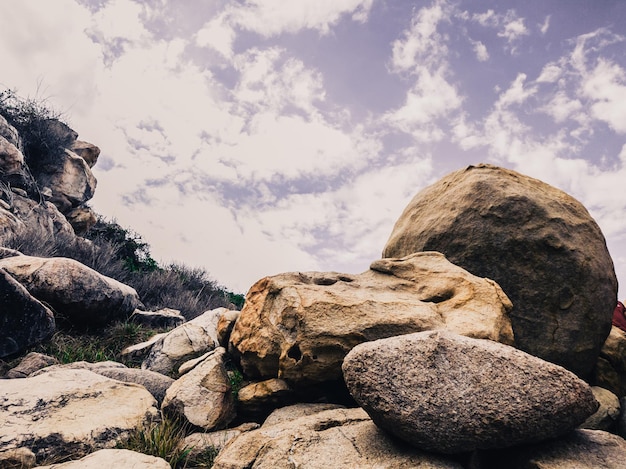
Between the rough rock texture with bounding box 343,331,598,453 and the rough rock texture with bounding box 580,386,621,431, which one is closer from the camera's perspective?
the rough rock texture with bounding box 343,331,598,453

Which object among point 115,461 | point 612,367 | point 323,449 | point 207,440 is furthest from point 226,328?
point 612,367

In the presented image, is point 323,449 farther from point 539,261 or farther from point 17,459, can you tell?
point 539,261

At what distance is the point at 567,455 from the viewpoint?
117 inches

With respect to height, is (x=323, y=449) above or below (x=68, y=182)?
below

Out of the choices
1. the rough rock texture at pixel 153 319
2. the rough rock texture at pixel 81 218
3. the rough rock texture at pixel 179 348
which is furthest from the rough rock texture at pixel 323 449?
the rough rock texture at pixel 81 218

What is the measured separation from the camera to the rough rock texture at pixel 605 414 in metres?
5.11

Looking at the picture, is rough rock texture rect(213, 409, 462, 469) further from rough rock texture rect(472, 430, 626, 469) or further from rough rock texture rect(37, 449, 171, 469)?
rough rock texture rect(37, 449, 171, 469)

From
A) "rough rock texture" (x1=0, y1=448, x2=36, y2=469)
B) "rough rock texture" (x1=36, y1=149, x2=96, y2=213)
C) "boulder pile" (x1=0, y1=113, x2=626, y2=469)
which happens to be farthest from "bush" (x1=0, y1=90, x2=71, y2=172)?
"rough rock texture" (x1=0, y1=448, x2=36, y2=469)

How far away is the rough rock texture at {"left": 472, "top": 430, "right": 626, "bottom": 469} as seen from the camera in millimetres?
2902

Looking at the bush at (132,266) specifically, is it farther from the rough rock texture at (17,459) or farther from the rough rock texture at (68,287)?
the rough rock texture at (17,459)

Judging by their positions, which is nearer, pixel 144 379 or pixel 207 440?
pixel 207 440

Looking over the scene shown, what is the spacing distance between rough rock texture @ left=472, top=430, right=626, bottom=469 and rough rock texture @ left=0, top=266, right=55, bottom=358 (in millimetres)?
6188

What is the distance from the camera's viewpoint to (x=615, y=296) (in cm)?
600

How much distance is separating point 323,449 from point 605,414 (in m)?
4.23
